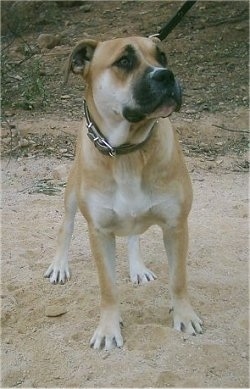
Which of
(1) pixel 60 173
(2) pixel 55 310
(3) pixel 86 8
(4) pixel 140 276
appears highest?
(2) pixel 55 310

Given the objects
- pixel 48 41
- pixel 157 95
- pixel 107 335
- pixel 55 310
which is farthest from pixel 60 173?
pixel 48 41

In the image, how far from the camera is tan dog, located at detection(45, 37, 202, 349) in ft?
10.7

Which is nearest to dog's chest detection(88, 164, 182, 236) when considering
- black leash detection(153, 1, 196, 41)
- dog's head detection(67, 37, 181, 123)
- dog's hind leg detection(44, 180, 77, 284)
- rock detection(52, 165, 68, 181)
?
dog's head detection(67, 37, 181, 123)

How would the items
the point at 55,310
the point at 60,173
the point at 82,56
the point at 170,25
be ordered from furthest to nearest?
the point at 60,173 < the point at 170,25 < the point at 55,310 < the point at 82,56

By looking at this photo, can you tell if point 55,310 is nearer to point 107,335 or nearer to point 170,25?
point 107,335

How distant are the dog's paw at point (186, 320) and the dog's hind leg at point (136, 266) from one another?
514mm

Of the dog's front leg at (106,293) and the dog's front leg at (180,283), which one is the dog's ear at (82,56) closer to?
the dog's front leg at (106,293)

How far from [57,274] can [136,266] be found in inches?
19.6

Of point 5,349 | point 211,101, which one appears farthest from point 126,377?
point 211,101

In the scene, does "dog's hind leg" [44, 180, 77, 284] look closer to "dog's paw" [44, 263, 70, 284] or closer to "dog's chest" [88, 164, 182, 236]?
"dog's paw" [44, 263, 70, 284]

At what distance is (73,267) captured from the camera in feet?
14.5

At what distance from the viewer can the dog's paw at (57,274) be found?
4.21 metres

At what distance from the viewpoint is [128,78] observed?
3238mm

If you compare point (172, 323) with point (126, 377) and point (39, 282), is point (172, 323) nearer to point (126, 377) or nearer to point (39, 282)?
point (126, 377)
